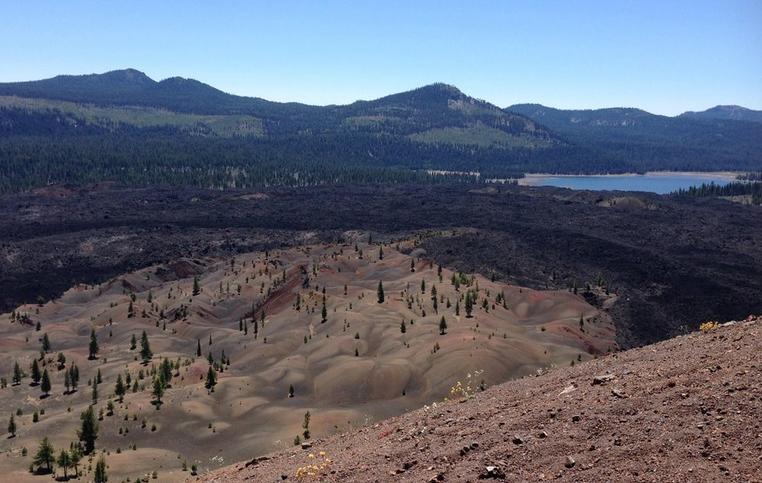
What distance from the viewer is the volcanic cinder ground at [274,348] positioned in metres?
48.0

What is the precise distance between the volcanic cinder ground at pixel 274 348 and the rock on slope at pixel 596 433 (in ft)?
66.5

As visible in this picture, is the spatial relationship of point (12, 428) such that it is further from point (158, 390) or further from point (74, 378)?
point (74, 378)

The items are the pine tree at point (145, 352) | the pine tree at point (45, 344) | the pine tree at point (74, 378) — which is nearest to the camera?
the pine tree at point (74, 378)

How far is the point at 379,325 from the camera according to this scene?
227 feet

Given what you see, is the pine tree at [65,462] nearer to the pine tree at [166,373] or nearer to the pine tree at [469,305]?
the pine tree at [166,373]

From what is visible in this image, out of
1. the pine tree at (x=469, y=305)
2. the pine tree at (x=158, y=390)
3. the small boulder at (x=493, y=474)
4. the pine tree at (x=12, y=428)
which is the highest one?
the small boulder at (x=493, y=474)

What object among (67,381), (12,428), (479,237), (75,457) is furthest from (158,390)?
(479,237)

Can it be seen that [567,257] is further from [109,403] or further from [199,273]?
[109,403]

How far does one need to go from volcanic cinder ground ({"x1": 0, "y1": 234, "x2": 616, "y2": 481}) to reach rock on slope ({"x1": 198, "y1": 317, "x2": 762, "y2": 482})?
20.3 metres

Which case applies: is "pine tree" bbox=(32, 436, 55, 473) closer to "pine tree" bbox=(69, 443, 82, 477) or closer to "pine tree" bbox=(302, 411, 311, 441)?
"pine tree" bbox=(69, 443, 82, 477)

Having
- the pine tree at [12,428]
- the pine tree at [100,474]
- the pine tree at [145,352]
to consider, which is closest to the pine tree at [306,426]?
the pine tree at [100,474]

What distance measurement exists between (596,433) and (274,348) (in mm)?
53741

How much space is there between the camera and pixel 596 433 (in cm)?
1747

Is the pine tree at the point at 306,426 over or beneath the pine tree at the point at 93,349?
over
